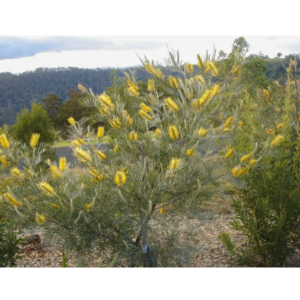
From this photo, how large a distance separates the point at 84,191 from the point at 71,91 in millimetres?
31944

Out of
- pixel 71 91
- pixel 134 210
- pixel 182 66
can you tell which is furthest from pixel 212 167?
pixel 71 91

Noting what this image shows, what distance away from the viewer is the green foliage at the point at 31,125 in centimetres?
855

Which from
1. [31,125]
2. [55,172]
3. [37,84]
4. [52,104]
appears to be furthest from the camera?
[37,84]

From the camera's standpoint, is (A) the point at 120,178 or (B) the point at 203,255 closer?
(A) the point at 120,178

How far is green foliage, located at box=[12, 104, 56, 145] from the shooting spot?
8547 millimetres

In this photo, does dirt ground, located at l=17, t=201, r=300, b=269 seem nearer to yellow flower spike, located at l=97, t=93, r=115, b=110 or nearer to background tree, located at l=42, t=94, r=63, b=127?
yellow flower spike, located at l=97, t=93, r=115, b=110

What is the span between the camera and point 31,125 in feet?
28.2

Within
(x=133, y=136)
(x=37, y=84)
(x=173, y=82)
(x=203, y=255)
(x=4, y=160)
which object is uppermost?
(x=37, y=84)

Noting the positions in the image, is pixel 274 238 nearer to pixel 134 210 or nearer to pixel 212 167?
pixel 212 167

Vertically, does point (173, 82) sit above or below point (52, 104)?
above

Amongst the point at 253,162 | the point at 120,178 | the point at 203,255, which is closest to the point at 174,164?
the point at 120,178

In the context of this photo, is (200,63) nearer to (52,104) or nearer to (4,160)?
(4,160)

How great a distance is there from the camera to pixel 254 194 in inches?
125
